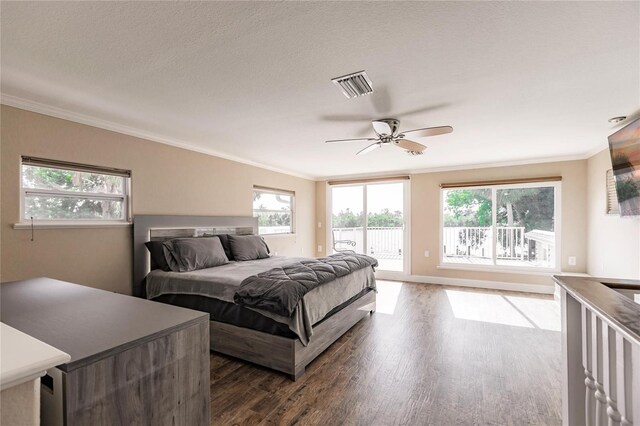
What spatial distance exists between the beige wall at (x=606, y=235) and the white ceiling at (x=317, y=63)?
1.13 metres

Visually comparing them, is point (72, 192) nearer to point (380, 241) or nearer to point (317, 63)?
point (317, 63)

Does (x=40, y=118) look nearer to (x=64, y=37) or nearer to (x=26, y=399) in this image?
(x=64, y=37)

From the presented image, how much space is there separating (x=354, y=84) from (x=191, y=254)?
2.56m

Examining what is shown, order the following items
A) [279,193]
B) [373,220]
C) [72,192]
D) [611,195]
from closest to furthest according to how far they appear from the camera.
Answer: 1. [72,192]
2. [611,195]
3. [279,193]
4. [373,220]

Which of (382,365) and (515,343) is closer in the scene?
(382,365)

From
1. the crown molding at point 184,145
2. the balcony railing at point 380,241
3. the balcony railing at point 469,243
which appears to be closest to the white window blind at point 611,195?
the crown molding at point 184,145

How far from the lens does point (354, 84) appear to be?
6.99 ft

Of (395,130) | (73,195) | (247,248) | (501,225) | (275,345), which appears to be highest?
(395,130)

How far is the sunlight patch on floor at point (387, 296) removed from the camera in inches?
159

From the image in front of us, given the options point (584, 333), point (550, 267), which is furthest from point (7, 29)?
point (550, 267)

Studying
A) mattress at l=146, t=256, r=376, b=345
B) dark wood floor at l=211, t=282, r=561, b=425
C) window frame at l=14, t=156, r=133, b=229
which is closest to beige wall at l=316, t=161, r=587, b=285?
dark wood floor at l=211, t=282, r=561, b=425

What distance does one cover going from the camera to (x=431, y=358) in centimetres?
259

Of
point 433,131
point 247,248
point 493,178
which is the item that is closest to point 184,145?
point 247,248

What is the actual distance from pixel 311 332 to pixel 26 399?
190 centimetres
